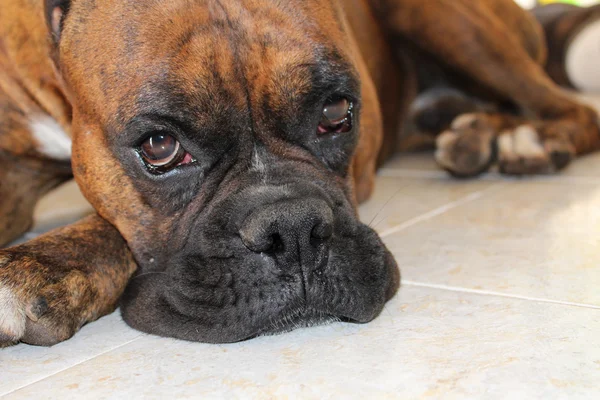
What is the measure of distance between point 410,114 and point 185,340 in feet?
7.71

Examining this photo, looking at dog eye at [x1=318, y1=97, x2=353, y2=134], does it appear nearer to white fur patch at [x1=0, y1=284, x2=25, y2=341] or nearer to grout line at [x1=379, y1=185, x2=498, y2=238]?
grout line at [x1=379, y1=185, x2=498, y2=238]

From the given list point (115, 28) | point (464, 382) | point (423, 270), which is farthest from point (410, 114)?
point (464, 382)

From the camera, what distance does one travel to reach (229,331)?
1440 millimetres

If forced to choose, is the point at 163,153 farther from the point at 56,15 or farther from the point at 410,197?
the point at 410,197

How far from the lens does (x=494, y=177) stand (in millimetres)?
2990

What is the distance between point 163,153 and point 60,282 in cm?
35

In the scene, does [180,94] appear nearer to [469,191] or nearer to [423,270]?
[423,270]

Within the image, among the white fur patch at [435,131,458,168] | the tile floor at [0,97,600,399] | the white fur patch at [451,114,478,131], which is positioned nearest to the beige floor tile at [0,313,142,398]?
the tile floor at [0,97,600,399]

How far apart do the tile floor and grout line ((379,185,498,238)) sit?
0.61ft

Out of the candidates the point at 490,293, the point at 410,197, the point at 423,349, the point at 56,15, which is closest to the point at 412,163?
the point at 410,197

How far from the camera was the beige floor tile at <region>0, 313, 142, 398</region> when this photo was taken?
4.46 feet

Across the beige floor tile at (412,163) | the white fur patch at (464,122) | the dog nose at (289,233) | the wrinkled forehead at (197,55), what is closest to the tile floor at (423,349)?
the dog nose at (289,233)

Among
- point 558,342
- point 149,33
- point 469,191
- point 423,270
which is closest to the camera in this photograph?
point 558,342

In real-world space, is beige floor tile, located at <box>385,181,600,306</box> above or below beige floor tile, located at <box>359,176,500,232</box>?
above
